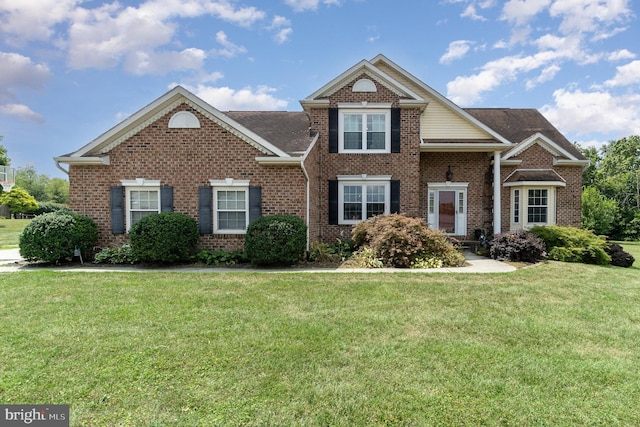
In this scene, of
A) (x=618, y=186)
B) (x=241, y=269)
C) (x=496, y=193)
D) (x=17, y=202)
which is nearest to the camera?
(x=241, y=269)

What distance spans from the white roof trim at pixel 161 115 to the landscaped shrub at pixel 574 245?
9.32 metres

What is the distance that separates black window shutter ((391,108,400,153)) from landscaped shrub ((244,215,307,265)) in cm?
533

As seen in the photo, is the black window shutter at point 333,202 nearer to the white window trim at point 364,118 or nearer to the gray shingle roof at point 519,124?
the white window trim at point 364,118

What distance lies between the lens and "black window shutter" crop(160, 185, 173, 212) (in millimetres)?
10891

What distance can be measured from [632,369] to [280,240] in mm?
7427

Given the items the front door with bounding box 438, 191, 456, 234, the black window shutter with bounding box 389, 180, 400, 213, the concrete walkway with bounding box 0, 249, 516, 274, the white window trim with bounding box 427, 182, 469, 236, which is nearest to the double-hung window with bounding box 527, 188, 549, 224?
the white window trim with bounding box 427, 182, 469, 236

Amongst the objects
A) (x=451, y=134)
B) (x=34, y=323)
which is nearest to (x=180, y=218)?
(x=34, y=323)

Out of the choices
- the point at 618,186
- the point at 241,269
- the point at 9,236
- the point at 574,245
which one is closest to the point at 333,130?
the point at 241,269

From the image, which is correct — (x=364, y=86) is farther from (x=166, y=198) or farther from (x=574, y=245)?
(x=574, y=245)

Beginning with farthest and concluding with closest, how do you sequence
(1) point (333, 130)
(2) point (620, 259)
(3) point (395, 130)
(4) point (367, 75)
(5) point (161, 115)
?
(1) point (333, 130) < (3) point (395, 130) < (4) point (367, 75) < (2) point (620, 259) < (5) point (161, 115)

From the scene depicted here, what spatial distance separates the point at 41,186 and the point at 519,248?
9419 cm

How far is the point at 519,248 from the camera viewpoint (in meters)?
11.1

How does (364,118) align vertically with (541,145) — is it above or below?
above

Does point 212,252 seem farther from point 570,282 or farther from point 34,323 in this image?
point 570,282
